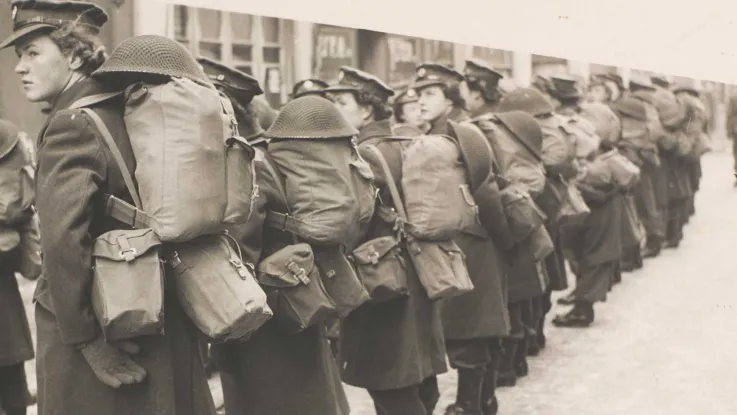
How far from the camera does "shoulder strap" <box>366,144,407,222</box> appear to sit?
5.01m

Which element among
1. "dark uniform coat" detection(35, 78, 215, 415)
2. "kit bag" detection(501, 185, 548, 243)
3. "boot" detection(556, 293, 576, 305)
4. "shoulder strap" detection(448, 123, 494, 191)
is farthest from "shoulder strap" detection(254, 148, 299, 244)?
"boot" detection(556, 293, 576, 305)

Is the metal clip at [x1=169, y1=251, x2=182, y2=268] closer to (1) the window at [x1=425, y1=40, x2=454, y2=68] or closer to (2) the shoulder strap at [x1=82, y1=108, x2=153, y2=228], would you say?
(2) the shoulder strap at [x1=82, y1=108, x2=153, y2=228]

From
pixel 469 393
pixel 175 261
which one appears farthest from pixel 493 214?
pixel 175 261

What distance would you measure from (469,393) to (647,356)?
2.41 meters

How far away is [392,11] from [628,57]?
0.42 meters

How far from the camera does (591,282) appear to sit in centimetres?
929

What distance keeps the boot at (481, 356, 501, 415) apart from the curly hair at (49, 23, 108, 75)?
12.4 feet

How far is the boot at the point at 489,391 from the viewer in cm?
631

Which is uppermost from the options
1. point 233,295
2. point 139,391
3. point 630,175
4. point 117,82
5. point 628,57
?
point 628,57

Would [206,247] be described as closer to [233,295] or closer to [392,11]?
[233,295]

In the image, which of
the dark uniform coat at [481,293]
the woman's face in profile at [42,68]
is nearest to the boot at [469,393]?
the dark uniform coat at [481,293]

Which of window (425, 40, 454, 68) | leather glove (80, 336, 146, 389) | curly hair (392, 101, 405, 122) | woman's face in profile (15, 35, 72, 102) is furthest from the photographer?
window (425, 40, 454, 68)

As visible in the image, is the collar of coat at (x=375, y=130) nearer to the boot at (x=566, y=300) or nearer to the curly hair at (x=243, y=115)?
the curly hair at (x=243, y=115)

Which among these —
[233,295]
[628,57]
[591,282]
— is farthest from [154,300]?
[591,282]
